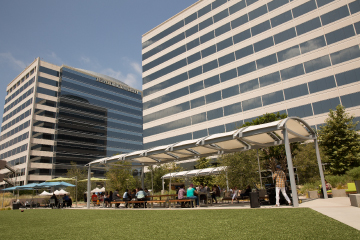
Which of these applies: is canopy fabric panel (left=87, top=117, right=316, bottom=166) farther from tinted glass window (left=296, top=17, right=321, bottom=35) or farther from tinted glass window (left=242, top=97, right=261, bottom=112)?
tinted glass window (left=296, top=17, right=321, bottom=35)

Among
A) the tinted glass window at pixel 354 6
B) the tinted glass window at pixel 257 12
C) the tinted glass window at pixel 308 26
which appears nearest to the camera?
the tinted glass window at pixel 354 6

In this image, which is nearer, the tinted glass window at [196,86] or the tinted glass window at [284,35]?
the tinted glass window at [284,35]

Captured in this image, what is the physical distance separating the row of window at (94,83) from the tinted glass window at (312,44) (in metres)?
62.7

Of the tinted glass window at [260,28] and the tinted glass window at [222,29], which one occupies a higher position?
the tinted glass window at [222,29]

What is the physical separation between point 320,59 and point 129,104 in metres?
68.7

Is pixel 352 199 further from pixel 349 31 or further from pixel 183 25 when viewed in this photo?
pixel 183 25

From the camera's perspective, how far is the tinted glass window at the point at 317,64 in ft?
105

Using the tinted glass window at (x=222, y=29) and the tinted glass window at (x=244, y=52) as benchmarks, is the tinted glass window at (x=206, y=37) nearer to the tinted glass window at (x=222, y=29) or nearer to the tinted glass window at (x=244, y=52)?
the tinted glass window at (x=222, y=29)

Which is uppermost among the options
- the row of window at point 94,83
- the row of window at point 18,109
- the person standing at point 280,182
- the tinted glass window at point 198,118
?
the row of window at point 94,83

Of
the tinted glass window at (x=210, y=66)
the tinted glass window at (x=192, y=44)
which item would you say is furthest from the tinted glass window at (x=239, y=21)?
the tinted glass window at (x=192, y=44)

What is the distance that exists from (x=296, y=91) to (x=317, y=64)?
422 cm

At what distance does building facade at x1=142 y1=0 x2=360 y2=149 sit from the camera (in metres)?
31.4

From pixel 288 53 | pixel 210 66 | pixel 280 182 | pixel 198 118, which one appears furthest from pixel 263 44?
pixel 280 182

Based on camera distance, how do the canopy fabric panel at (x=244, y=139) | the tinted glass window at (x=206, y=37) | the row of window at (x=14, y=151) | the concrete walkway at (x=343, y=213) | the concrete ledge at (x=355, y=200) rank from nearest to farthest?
the concrete walkway at (x=343, y=213) < the concrete ledge at (x=355, y=200) < the canopy fabric panel at (x=244, y=139) < the tinted glass window at (x=206, y=37) < the row of window at (x=14, y=151)
